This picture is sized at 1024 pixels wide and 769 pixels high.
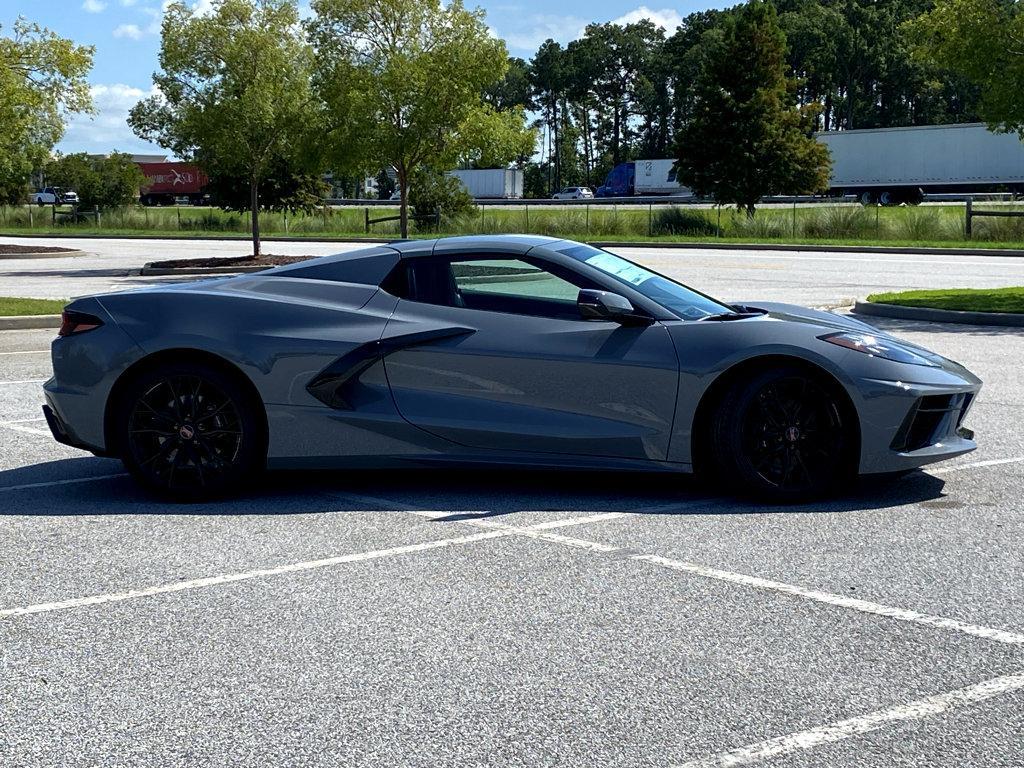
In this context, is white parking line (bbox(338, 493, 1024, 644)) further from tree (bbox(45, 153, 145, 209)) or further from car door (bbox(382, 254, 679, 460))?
tree (bbox(45, 153, 145, 209))

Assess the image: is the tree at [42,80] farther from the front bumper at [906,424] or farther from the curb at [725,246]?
the front bumper at [906,424]

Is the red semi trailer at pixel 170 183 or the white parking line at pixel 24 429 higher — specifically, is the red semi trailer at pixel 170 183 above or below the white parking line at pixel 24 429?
above

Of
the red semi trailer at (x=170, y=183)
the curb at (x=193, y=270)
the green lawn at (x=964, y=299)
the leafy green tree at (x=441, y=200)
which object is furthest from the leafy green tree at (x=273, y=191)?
the red semi trailer at (x=170, y=183)

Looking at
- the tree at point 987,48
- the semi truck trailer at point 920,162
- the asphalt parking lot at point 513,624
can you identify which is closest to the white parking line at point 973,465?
the asphalt parking lot at point 513,624

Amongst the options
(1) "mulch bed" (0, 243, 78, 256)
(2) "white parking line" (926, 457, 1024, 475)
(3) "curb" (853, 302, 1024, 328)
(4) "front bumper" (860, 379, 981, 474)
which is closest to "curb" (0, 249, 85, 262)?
(1) "mulch bed" (0, 243, 78, 256)

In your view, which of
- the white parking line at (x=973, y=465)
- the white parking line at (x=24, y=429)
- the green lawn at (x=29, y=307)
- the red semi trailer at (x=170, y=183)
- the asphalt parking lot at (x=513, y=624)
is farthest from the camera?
the red semi trailer at (x=170, y=183)

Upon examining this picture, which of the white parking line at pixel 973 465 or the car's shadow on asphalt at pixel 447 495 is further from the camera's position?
the white parking line at pixel 973 465

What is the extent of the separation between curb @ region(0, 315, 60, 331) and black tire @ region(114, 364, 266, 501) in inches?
406

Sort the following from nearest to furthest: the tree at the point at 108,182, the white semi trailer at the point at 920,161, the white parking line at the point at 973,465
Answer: the white parking line at the point at 973,465
the tree at the point at 108,182
the white semi trailer at the point at 920,161

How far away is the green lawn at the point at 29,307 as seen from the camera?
56.0 ft

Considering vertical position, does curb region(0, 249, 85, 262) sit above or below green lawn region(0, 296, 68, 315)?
above

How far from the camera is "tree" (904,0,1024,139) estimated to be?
17.0 m

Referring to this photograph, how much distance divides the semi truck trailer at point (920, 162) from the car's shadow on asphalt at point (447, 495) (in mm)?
55162

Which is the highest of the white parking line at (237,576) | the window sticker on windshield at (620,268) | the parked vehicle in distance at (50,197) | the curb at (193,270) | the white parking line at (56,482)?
the parked vehicle in distance at (50,197)
